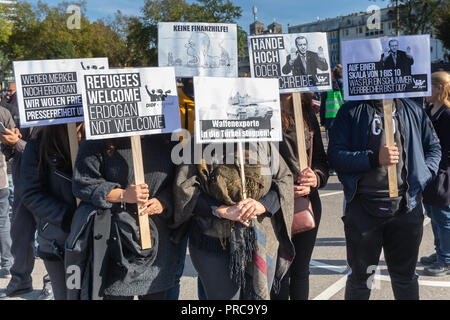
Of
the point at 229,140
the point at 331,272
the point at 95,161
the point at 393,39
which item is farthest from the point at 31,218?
the point at 393,39

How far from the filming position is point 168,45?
3.16 m

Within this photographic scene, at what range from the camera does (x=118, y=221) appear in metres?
2.51

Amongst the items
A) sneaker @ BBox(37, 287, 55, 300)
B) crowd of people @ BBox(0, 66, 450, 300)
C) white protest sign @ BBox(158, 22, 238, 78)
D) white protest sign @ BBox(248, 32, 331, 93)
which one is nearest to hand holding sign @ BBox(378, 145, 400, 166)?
crowd of people @ BBox(0, 66, 450, 300)

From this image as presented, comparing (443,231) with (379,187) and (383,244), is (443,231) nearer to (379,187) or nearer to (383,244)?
(383,244)

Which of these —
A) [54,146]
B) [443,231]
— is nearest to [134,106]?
[54,146]

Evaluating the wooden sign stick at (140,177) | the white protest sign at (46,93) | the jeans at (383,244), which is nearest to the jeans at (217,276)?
the wooden sign stick at (140,177)

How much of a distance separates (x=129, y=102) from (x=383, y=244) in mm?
1973

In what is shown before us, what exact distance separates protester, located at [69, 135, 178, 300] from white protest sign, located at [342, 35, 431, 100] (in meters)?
1.44

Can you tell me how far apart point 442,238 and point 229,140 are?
114 inches

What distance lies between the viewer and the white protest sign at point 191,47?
10.3ft

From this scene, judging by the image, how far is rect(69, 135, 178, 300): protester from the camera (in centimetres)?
244

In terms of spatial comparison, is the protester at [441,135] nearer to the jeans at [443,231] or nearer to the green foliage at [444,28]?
the jeans at [443,231]

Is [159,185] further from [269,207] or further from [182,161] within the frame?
[269,207]

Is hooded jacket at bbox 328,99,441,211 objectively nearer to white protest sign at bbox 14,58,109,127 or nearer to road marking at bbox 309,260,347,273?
road marking at bbox 309,260,347,273
